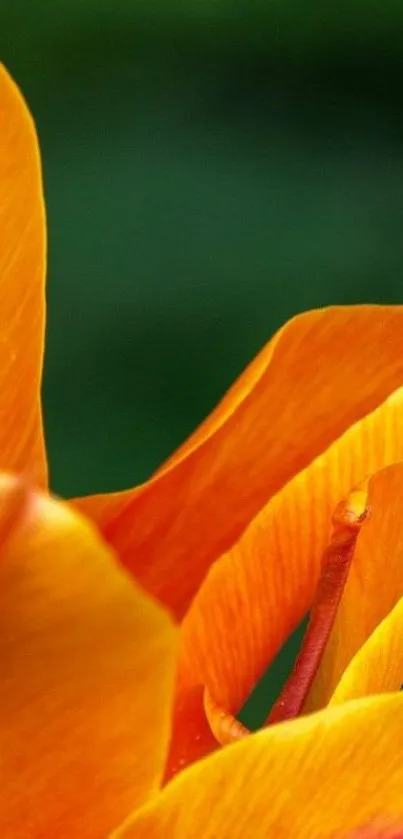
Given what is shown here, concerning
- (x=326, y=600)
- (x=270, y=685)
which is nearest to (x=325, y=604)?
(x=326, y=600)

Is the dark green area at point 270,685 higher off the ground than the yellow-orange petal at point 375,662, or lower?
lower

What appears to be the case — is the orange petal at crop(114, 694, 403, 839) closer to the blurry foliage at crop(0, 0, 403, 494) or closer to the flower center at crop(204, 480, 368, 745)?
the flower center at crop(204, 480, 368, 745)

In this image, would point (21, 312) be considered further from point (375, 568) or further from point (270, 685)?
point (270, 685)

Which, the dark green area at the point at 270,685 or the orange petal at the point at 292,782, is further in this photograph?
the dark green area at the point at 270,685

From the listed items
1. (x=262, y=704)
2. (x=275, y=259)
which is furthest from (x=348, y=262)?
(x=262, y=704)

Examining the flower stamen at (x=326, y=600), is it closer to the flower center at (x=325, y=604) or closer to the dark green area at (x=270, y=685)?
the flower center at (x=325, y=604)

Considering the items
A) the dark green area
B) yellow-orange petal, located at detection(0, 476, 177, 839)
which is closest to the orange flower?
yellow-orange petal, located at detection(0, 476, 177, 839)

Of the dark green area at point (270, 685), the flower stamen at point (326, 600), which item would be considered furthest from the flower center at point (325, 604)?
the dark green area at point (270, 685)

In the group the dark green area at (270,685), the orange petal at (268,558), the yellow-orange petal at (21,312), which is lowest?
the dark green area at (270,685)
